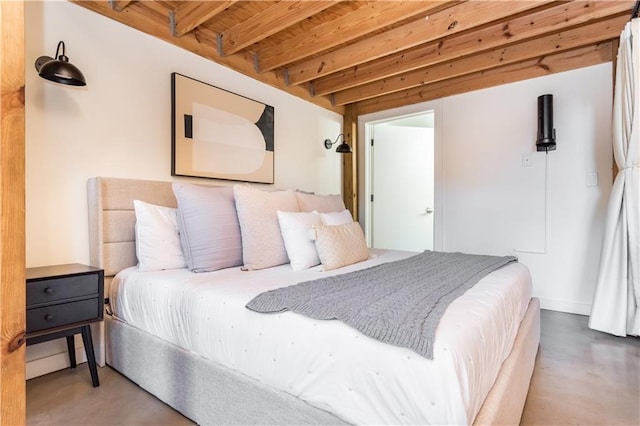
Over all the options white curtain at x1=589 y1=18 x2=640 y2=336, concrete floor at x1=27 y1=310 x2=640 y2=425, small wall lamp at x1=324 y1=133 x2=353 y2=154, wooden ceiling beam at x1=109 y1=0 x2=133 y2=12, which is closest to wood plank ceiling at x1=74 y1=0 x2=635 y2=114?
wooden ceiling beam at x1=109 y1=0 x2=133 y2=12

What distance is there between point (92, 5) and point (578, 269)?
14.4 ft

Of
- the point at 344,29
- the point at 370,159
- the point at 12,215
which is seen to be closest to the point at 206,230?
the point at 12,215

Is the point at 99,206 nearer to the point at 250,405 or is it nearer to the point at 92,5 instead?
the point at 92,5

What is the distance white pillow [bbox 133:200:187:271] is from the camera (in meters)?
1.98

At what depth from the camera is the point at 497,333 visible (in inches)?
47.7

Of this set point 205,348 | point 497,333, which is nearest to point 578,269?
point 497,333

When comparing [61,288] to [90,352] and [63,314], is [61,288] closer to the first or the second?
[63,314]

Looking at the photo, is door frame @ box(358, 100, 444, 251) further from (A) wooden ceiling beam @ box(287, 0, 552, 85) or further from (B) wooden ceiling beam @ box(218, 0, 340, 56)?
(B) wooden ceiling beam @ box(218, 0, 340, 56)

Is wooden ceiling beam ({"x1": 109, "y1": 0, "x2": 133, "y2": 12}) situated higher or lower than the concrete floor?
higher

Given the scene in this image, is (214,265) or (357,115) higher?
(357,115)

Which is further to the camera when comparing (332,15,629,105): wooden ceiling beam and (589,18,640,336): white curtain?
(332,15,629,105): wooden ceiling beam

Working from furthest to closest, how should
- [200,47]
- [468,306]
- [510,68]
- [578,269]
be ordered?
[510,68], [578,269], [200,47], [468,306]

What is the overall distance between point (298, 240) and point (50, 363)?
1643 mm

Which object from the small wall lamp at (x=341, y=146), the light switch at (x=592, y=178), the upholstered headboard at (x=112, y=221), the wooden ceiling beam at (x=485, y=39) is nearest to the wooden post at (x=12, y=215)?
the upholstered headboard at (x=112, y=221)
